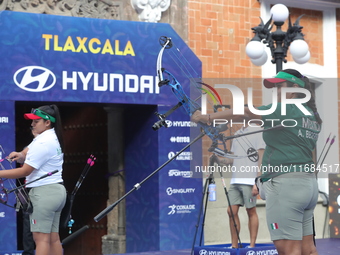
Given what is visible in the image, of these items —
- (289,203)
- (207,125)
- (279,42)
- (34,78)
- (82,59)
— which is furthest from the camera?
(279,42)

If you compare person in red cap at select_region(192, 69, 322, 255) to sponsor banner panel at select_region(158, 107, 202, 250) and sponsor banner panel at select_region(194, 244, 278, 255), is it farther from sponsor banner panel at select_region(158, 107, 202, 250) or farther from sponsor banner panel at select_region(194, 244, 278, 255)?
sponsor banner panel at select_region(158, 107, 202, 250)

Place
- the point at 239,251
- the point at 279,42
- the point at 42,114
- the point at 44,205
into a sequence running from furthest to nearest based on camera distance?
the point at 279,42, the point at 239,251, the point at 42,114, the point at 44,205

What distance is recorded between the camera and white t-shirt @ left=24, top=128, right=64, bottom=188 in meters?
7.70

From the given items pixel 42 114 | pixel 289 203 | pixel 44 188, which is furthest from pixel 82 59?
pixel 289 203

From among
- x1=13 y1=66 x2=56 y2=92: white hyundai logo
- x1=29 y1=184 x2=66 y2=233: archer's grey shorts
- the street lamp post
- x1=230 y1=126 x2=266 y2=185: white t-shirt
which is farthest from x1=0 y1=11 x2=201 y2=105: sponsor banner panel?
x1=29 y1=184 x2=66 y2=233: archer's grey shorts

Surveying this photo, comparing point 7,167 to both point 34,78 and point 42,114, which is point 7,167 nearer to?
point 34,78

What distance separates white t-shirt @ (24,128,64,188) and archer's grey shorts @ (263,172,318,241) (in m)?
2.44

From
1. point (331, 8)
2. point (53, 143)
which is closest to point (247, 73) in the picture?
point (331, 8)

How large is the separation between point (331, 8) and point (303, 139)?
9.28 m

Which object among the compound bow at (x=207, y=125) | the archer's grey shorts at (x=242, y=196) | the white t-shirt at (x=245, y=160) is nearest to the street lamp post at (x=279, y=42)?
the compound bow at (x=207, y=125)

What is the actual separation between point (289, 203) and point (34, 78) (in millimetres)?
5571

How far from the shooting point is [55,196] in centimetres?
771

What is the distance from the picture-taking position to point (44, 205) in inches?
301

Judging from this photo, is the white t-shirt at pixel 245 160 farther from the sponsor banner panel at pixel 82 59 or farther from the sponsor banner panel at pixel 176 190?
the sponsor banner panel at pixel 82 59
